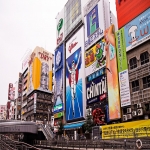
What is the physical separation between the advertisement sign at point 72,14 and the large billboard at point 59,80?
7465mm

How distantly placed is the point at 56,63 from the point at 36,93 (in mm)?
25443

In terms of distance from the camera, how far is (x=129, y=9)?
4447 cm

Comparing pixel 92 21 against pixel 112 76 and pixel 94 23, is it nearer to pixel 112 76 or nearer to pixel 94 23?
pixel 94 23

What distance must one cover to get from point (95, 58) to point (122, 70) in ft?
40.7

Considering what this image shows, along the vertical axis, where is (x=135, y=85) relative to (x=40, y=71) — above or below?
below

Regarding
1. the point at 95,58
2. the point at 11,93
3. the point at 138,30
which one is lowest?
the point at 95,58

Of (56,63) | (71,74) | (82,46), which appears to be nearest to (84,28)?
(82,46)

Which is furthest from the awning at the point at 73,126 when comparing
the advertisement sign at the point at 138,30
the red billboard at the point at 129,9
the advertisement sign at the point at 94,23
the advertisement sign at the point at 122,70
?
the red billboard at the point at 129,9

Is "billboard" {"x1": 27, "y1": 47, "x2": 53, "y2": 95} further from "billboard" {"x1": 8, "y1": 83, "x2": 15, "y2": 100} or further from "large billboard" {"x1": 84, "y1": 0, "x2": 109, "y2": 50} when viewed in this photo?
"large billboard" {"x1": 84, "y1": 0, "x2": 109, "y2": 50}

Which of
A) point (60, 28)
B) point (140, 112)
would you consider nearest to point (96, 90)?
point (140, 112)

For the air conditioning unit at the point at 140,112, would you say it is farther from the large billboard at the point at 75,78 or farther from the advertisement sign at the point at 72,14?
the advertisement sign at the point at 72,14

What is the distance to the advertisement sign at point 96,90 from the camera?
5031 centimetres

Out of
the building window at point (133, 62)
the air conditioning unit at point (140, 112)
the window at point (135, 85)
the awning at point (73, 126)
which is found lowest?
the awning at point (73, 126)

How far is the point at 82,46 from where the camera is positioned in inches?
2505
